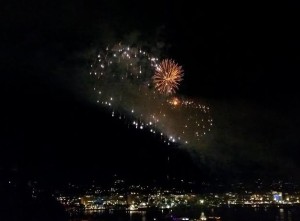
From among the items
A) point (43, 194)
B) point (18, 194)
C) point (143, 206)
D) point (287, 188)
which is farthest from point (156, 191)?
point (18, 194)

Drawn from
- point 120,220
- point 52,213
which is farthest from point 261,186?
point 52,213

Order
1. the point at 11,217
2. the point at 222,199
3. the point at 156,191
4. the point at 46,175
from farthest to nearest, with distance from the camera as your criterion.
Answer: the point at 222,199 < the point at 156,191 < the point at 46,175 < the point at 11,217

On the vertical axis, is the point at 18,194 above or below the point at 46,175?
below

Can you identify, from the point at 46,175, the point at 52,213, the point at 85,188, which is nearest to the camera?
the point at 52,213

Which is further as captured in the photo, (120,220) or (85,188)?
(85,188)

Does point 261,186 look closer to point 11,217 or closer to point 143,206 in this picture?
point 143,206

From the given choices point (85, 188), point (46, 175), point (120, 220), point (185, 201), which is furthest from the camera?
point (185, 201)

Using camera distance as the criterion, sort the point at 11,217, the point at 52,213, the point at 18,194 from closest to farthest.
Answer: the point at 11,217 → the point at 18,194 → the point at 52,213

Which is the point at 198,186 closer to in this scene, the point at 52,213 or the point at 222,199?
the point at 222,199

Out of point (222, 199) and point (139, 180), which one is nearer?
point (139, 180)
